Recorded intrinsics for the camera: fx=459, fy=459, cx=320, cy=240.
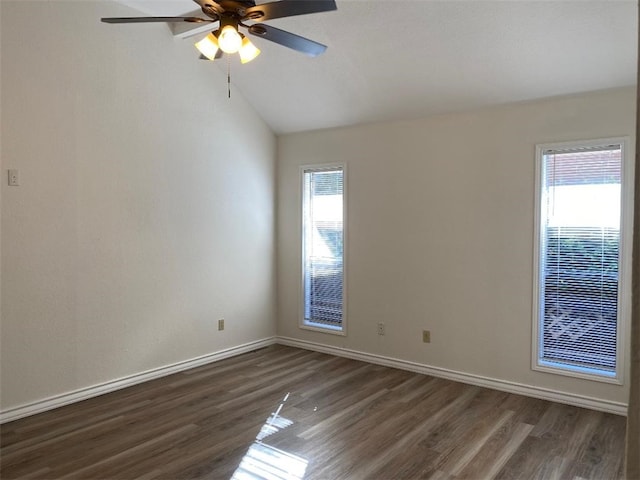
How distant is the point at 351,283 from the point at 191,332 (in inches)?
66.7

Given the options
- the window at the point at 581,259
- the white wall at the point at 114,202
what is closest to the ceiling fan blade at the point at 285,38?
the white wall at the point at 114,202

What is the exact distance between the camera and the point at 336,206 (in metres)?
5.04

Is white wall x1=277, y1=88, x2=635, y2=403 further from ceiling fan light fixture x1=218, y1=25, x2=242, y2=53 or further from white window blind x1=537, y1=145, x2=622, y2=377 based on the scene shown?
ceiling fan light fixture x1=218, y1=25, x2=242, y2=53

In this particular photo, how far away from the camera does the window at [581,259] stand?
11.3 feet

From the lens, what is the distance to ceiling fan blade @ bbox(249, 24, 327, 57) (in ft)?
8.32

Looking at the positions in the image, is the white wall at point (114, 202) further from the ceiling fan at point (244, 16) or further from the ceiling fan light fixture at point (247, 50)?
the ceiling fan light fixture at point (247, 50)

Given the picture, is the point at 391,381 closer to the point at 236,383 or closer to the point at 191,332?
the point at 236,383

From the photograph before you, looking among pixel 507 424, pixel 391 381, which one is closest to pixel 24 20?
pixel 391 381

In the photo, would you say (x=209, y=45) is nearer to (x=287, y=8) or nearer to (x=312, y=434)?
(x=287, y=8)

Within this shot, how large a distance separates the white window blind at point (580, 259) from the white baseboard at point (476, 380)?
224mm

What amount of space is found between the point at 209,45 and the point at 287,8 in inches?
26.6

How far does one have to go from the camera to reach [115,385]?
12.5 ft

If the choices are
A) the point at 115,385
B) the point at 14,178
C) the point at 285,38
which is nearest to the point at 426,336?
the point at 115,385

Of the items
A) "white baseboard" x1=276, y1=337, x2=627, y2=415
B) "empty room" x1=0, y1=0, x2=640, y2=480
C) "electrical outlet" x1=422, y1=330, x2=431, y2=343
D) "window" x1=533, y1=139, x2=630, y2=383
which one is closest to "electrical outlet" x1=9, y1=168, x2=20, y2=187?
"empty room" x1=0, y1=0, x2=640, y2=480
